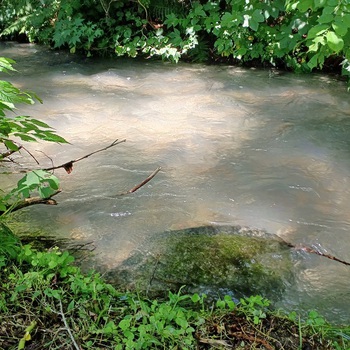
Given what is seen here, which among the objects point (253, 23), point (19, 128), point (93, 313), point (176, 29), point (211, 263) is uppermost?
point (253, 23)

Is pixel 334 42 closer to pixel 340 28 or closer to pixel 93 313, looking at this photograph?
pixel 340 28

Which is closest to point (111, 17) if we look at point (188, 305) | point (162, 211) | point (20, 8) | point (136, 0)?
point (136, 0)

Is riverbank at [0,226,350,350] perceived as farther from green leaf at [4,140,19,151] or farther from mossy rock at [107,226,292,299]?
green leaf at [4,140,19,151]

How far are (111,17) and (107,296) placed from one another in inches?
280

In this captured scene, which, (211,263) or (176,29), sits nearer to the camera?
(211,263)

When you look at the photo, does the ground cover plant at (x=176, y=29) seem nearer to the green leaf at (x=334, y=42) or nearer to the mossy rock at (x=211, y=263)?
the green leaf at (x=334, y=42)

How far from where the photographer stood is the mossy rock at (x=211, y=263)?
2.47 meters

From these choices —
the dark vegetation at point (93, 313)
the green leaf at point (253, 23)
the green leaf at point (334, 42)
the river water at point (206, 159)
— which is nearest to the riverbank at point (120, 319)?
the dark vegetation at point (93, 313)

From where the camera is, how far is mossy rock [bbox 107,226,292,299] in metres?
2.47

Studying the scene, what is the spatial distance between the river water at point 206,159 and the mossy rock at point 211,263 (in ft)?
0.33

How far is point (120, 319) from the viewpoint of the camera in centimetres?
204

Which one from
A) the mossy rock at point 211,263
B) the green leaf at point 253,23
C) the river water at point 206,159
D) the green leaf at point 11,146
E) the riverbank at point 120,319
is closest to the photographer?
the riverbank at point 120,319

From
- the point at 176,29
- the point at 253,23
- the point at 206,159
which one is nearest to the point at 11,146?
the point at 206,159

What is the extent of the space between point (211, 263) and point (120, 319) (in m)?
0.77
